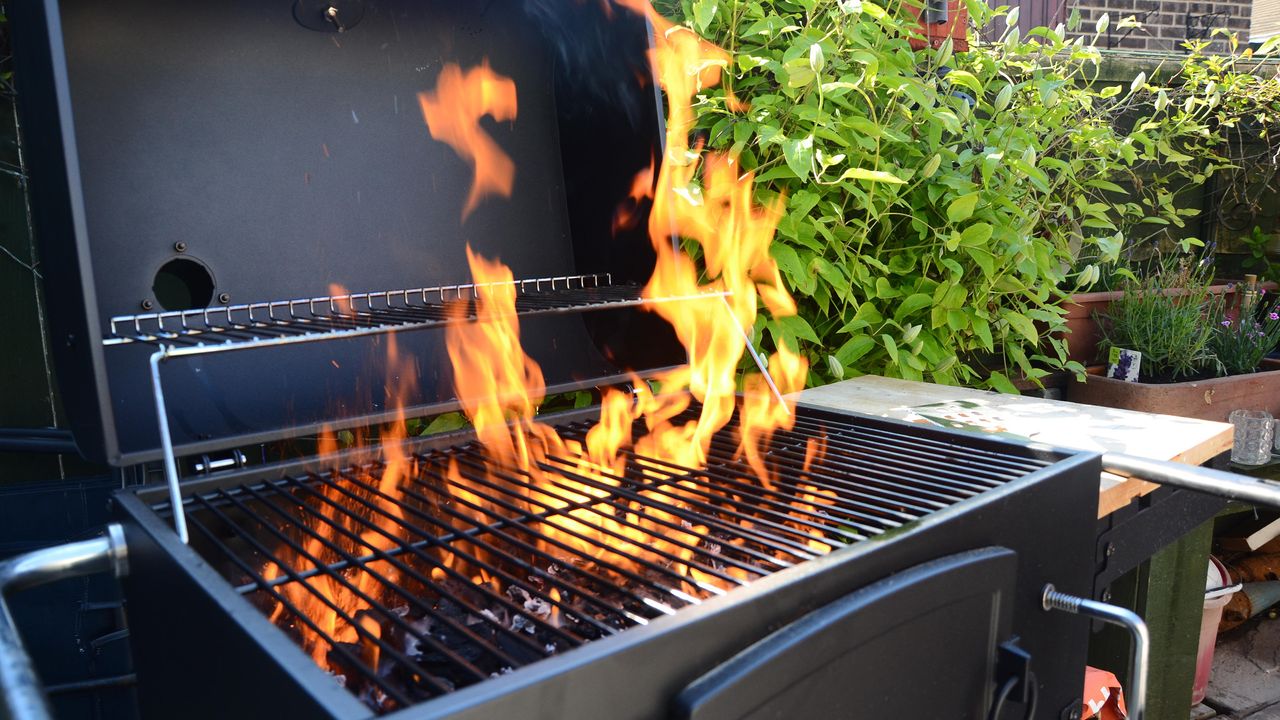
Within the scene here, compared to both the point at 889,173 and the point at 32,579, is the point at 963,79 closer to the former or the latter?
the point at 889,173

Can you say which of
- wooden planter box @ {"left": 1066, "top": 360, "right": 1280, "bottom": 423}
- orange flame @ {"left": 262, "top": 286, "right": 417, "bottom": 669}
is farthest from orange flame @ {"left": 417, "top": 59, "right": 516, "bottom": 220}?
wooden planter box @ {"left": 1066, "top": 360, "right": 1280, "bottom": 423}

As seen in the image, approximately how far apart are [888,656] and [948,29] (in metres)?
2.30

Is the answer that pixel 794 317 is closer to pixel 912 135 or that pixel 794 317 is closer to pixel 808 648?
pixel 912 135

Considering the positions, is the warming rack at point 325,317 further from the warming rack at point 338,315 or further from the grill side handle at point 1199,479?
the grill side handle at point 1199,479

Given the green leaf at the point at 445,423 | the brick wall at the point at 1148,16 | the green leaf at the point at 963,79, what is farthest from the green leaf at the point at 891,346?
the brick wall at the point at 1148,16

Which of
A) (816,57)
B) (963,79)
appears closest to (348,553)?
(816,57)

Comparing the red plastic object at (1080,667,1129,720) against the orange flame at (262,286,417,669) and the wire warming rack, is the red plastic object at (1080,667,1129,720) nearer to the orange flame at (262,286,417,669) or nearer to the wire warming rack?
the wire warming rack

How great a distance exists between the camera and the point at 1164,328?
3.27m

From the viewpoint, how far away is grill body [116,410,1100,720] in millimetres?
601

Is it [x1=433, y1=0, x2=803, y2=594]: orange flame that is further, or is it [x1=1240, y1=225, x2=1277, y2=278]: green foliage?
[x1=1240, y1=225, x2=1277, y2=278]: green foliage

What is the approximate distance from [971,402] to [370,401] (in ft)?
3.92

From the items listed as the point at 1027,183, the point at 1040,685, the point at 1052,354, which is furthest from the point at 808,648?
the point at 1052,354

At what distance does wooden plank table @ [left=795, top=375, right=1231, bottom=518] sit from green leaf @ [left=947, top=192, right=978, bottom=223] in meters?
0.41

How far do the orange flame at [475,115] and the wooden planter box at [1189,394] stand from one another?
249 centimetres
